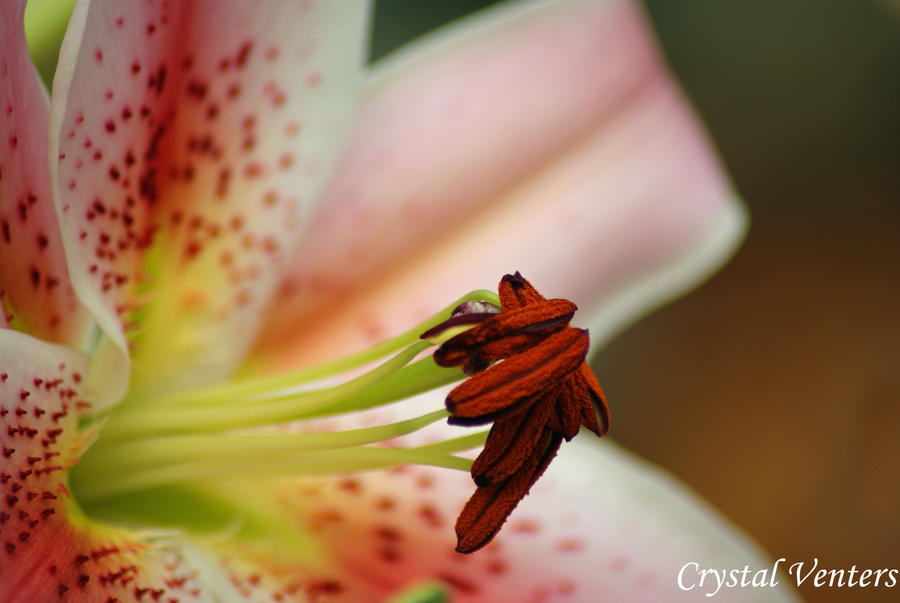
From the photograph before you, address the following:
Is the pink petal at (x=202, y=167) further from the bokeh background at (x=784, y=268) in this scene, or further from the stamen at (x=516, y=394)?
the bokeh background at (x=784, y=268)

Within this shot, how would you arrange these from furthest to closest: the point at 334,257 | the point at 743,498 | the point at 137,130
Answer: the point at 743,498, the point at 334,257, the point at 137,130

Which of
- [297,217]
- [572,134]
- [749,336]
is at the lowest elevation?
[297,217]

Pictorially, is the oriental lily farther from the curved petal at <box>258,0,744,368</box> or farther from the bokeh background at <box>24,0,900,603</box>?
the bokeh background at <box>24,0,900,603</box>

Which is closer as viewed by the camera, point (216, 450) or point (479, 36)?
point (216, 450)

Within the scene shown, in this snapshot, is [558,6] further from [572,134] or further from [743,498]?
[743,498]

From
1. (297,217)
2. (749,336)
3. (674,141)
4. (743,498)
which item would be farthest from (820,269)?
(297,217)

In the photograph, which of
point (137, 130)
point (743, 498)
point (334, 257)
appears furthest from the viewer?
point (743, 498)

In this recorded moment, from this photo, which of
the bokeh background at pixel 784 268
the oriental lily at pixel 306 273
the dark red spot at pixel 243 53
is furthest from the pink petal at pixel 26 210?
the bokeh background at pixel 784 268
